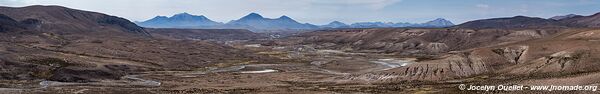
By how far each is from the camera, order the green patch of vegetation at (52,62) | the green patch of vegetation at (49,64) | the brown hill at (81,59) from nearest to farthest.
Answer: the green patch of vegetation at (49,64)
the brown hill at (81,59)
the green patch of vegetation at (52,62)

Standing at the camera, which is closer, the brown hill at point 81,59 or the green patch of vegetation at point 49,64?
the green patch of vegetation at point 49,64

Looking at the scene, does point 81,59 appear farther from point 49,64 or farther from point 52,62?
point 49,64

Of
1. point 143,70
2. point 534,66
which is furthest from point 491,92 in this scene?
point 143,70

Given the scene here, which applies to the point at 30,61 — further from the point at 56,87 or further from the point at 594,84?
the point at 594,84

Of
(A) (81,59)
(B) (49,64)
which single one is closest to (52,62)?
(B) (49,64)

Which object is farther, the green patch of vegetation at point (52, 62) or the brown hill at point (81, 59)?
the green patch of vegetation at point (52, 62)

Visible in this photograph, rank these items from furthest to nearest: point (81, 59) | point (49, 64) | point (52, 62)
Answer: point (81, 59), point (52, 62), point (49, 64)

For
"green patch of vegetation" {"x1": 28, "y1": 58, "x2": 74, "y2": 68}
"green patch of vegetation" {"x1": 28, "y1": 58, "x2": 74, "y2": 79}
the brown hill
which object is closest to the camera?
"green patch of vegetation" {"x1": 28, "y1": 58, "x2": 74, "y2": 79}

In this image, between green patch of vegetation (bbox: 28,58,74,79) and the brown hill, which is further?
the brown hill

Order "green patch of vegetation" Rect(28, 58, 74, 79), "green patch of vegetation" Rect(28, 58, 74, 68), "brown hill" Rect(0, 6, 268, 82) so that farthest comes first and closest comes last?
"green patch of vegetation" Rect(28, 58, 74, 68)
"brown hill" Rect(0, 6, 268, 82)
"green patch of vegetation" Rect(28, 58, 74, 79)

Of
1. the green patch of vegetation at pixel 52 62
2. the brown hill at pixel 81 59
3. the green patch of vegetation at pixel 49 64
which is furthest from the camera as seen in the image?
the green patch of vegetation at pixel 52 62

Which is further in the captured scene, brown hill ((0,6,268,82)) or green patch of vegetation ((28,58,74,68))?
green patch of vegetation ((28,58,74,68))
